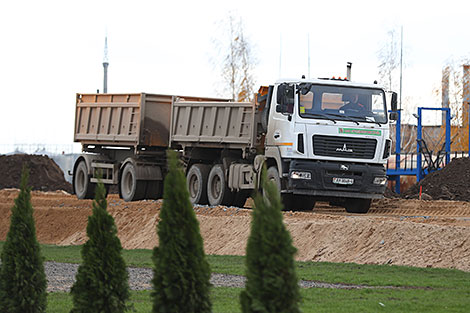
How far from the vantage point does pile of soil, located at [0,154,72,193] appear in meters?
41.5

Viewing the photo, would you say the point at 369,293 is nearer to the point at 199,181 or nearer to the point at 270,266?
the point at 270,266

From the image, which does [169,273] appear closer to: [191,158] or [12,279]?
[12,279]

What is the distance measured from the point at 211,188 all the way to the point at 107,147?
5861mm

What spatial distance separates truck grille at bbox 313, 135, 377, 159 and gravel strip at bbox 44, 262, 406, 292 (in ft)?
22.0

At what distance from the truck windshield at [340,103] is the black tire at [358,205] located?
9.88 feet

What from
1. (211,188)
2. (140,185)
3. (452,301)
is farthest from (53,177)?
(452,301)

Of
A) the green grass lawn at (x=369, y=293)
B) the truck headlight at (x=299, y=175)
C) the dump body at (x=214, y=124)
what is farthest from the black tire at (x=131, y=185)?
the green grass lawn at (x=369, y=293)

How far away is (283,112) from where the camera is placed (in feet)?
65.0

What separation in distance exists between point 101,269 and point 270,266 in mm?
1840

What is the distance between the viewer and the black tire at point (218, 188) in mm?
23000

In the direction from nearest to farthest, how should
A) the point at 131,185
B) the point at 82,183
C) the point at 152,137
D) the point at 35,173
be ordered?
the point at 152,137 < the point at 131,185 < the point at 82,183 < the point at 35,173

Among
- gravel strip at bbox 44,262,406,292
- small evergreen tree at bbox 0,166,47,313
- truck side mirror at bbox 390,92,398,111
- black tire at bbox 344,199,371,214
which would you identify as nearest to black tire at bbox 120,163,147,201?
black tire at bbox 344,199,371,214

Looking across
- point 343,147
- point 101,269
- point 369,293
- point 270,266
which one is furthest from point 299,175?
point 270,266

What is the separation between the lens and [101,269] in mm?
6641
